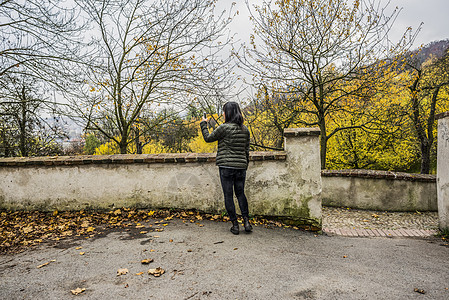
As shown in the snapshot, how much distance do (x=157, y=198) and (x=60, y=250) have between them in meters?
1.91

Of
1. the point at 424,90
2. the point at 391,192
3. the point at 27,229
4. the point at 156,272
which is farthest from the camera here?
the point at 424,90

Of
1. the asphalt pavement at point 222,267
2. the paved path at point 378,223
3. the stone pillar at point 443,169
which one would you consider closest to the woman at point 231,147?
the asphalt pavement at point 222,267

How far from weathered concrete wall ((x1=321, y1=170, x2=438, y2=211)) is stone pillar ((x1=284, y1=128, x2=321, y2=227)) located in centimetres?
486

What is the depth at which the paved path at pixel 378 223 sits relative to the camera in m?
5.40

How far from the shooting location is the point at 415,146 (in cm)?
2036

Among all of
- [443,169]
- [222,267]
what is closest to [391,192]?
[443,169]

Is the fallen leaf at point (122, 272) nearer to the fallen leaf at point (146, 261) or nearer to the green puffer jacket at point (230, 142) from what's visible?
the fallen leaf at point (146, 261)

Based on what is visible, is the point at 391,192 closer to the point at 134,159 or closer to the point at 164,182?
the point at 164,182

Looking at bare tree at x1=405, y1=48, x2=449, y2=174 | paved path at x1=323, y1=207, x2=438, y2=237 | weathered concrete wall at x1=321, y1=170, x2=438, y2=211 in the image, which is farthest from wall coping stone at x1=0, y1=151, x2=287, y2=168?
bare tree at x1=405, y1=48, x2=449, y2=174

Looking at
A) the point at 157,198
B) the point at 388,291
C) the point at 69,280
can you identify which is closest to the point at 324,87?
the point at 157,198

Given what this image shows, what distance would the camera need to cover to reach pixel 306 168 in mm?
4867

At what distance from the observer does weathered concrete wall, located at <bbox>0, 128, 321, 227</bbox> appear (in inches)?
193

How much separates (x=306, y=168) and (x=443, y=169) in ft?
8.28

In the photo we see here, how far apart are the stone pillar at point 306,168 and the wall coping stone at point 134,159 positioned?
8.7 inches
